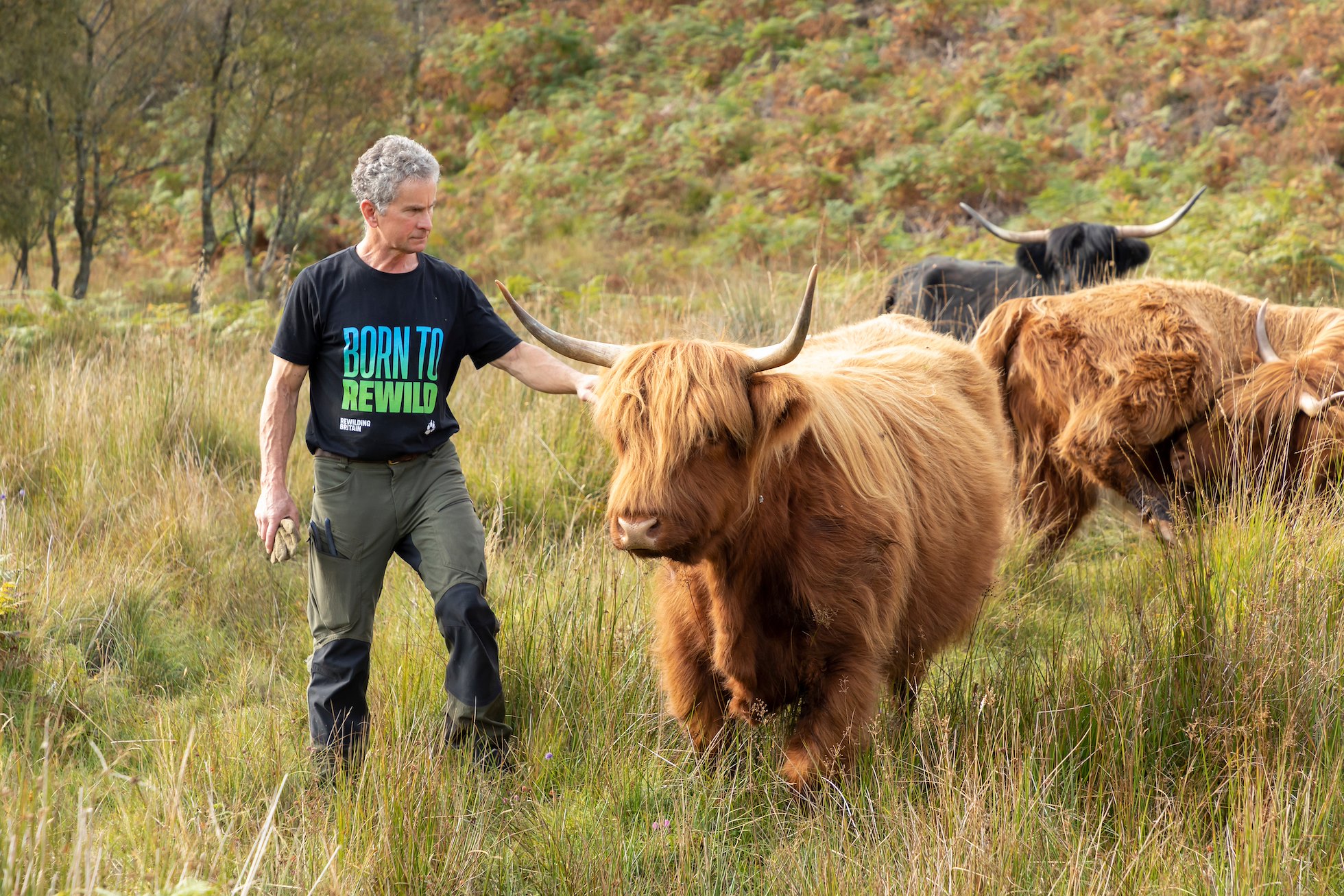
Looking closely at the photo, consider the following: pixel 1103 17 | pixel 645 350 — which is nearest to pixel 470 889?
pixel 645 350

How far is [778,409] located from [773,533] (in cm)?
35

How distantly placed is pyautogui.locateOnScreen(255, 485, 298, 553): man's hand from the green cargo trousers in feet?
0.30

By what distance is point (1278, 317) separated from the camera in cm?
543

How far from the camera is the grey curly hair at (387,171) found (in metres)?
3.07

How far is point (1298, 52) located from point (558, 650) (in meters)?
14.8

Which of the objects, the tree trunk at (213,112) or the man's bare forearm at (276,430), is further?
the tree trunk at (213,112)

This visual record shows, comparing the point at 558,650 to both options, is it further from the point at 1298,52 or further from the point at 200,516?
the point at 1298,52

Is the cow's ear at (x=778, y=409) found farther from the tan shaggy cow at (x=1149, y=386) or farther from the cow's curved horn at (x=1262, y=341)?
the cow's curved horn at (x=1262, y=341)

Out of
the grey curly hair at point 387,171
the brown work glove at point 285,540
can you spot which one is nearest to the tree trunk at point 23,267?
the grey curly hair at point 387,171

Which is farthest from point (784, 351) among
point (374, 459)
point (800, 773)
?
point (374, 459)

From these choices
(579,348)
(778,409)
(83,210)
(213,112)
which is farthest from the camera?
(213,112)

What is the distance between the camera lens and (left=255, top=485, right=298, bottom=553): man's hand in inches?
119

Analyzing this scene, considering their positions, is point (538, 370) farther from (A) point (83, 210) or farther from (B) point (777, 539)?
(A) point (83, 210)

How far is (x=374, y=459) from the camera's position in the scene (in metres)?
3.14
